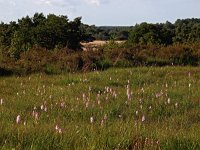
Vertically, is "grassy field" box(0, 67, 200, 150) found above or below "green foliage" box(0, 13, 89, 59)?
below

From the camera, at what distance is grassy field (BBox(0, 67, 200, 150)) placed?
5668 millimetres

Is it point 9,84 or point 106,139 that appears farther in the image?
point 9,84

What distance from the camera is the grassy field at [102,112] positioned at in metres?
5.67

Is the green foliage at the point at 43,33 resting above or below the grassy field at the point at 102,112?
above

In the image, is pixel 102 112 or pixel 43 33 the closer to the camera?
pixel 102 112

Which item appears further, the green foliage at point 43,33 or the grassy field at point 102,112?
the green foliage at point 43,33

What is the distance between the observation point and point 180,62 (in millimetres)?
18875

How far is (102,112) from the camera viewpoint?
27.2 feet

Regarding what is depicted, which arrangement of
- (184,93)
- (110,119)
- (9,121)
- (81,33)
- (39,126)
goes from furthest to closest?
(81,33), (184,93), (110,119), (9,121), (39,126)

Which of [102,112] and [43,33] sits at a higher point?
[43,33]

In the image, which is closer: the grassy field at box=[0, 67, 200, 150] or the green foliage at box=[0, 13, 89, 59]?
the grassy field at box=[0, 67, 200, 150]

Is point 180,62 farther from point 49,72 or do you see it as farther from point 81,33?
point 81,33

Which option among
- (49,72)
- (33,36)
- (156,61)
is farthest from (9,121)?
(33,36)

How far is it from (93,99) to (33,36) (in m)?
31.3
